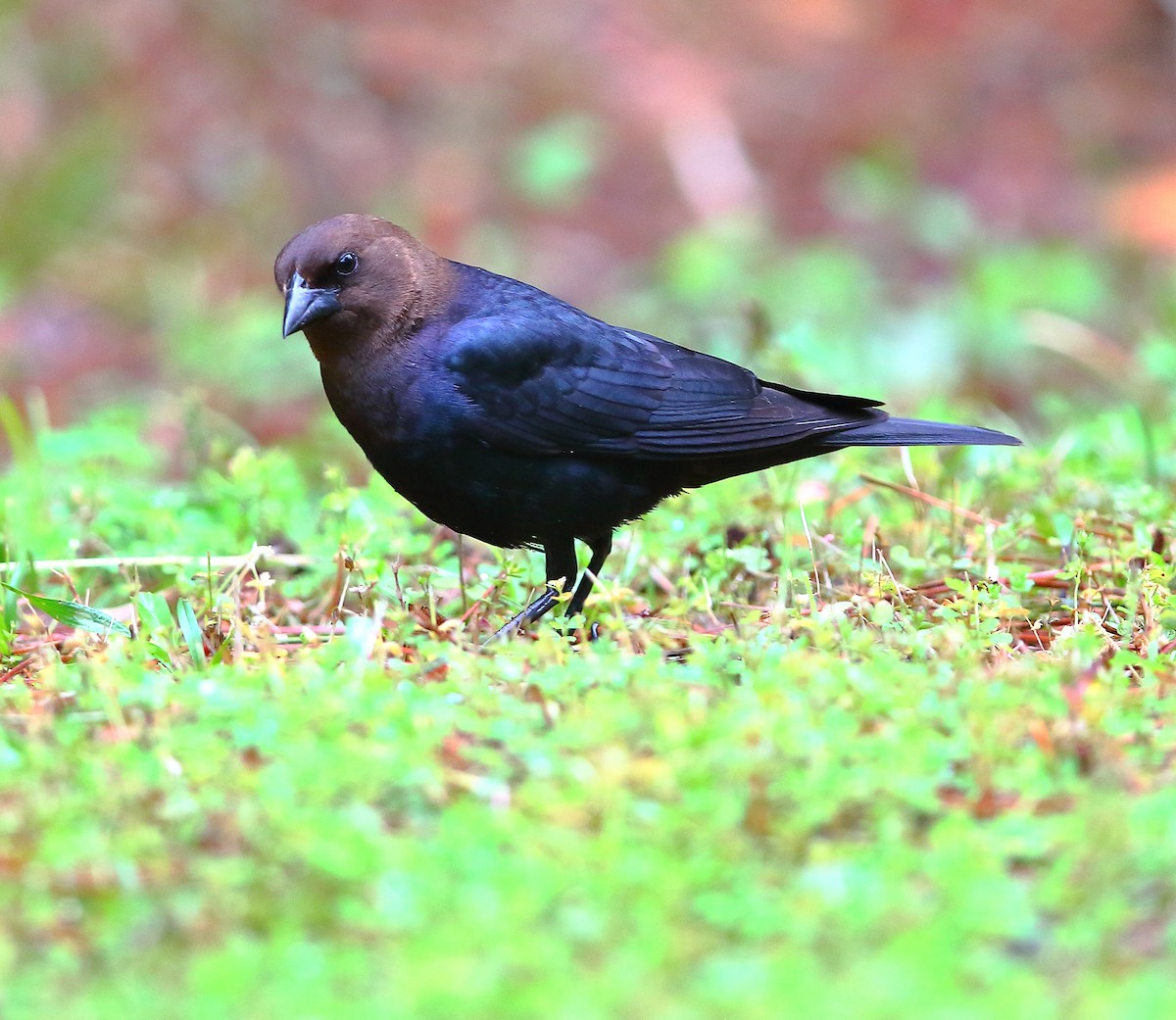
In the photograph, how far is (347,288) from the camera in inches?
169

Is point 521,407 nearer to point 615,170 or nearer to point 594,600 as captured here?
point 594,600

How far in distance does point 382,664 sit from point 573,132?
7.55 m

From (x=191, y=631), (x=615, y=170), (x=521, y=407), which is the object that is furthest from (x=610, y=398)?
(x=615, y=170)

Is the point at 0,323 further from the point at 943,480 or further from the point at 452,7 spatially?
the point at 943,480

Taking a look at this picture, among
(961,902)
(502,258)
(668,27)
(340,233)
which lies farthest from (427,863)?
(668,27)

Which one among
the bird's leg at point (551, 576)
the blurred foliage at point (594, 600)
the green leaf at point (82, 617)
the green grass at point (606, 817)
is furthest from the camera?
the bird's leg at point (551, 576)

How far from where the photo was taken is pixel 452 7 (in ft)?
35.9

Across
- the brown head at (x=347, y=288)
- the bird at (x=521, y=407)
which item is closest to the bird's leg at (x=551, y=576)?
the bird at (x=521, y=407)

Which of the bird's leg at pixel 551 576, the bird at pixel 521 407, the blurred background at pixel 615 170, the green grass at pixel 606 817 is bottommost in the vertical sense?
the green grass at pixel 606 817

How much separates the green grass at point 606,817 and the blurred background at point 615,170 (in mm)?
4570

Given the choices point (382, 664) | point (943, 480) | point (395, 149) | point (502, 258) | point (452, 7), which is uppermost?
point (452, 7)

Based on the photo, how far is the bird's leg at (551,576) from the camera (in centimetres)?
406

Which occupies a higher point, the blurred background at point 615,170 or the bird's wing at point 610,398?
the blurred background at point 615,170

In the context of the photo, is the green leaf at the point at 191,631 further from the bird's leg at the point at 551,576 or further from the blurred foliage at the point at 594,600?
the bird's leg at the point at 551,576
